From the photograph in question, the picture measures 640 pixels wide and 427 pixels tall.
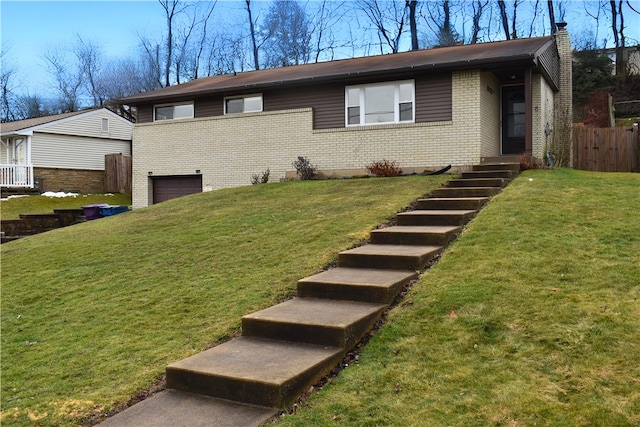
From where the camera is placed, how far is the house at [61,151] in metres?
29.0

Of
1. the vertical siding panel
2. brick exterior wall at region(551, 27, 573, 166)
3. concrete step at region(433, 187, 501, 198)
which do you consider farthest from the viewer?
the vertical siding panel

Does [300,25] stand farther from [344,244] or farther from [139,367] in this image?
[139,367]

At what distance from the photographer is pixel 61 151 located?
30.9 metres

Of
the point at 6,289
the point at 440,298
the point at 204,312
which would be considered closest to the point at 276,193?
the point at 6,289

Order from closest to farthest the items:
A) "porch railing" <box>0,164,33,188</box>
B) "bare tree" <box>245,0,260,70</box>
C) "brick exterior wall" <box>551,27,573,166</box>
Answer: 1. "brick exterior wall" <box>551,27,573,166</box>
2. "porch railing" <box>0,164,33,188</box>
3. "bare tree" <box>245,0,260,70</box>

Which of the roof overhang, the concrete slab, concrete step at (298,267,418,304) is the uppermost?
the roof overhang

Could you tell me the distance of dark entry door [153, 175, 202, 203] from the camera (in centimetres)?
1959

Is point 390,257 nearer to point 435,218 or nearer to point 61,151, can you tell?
point 435,218

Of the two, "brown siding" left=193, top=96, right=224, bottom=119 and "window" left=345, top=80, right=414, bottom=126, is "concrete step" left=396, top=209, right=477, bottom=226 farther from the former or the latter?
"brown siding" left=193, top=96, right=224, bottom=119

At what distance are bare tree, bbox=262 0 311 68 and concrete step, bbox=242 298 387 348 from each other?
3450cm

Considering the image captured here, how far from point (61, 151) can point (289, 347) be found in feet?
99.6

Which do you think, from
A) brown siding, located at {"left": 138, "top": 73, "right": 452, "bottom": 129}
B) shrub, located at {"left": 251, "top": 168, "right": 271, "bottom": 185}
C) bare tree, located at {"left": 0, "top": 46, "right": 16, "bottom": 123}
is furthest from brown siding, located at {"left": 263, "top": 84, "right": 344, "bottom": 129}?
bare tree, located at {"left": 0, "top": 46, "right": 16, "bottom": 123}

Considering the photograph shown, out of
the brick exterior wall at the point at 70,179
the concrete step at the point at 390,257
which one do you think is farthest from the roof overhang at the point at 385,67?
the brick exterior wall at the point at 70,179

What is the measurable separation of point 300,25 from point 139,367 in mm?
36979
